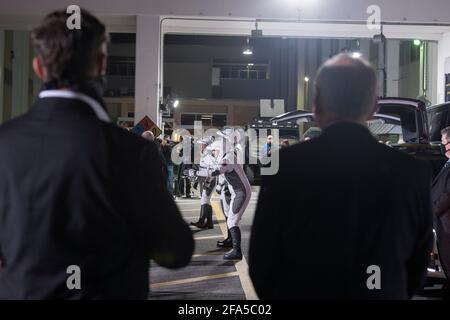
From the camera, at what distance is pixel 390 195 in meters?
2.05

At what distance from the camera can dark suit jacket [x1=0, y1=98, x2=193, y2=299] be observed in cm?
181

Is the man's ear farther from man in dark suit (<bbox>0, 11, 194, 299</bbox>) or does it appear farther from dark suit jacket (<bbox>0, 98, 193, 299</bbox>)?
dark suit jacket (<bbox>0, 98, 193, 299</bbox>)

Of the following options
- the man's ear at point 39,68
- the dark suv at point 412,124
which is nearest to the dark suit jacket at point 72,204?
the man's ear at point 39,68

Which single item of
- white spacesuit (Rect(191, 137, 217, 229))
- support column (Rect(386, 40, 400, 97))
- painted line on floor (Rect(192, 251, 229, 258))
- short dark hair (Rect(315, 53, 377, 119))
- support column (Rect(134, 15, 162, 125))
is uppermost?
support column (Rect(386, 40, 400, 97))

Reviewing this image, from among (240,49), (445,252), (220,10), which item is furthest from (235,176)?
(240,49)

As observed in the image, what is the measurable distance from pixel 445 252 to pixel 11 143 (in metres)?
4.57

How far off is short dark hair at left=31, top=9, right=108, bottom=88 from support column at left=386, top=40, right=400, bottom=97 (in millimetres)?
24686

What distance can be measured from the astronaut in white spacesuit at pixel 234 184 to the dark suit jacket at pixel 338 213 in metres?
6.14

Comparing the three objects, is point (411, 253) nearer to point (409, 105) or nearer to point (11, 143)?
point (11, 143)

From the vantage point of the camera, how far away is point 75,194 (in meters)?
1.80

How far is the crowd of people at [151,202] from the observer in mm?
1814

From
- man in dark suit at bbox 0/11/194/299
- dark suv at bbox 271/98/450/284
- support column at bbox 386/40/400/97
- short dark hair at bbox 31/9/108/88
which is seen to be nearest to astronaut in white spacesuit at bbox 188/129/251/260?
dark suv at bbox 271/98/450/284

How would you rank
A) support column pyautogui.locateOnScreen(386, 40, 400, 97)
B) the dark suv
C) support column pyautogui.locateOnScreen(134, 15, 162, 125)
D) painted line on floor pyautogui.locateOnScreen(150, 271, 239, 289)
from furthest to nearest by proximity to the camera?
support column pyautogui.locateOnScreen(386, 40, 400, 97) < support column pyautogui.locateOnScreen(134, 15, 162, 125) < painted line on floor pyautogui.locateOnScreen(150, 271, 239, 289) < the dark suv

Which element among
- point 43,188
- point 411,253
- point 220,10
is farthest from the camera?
point 220,10
